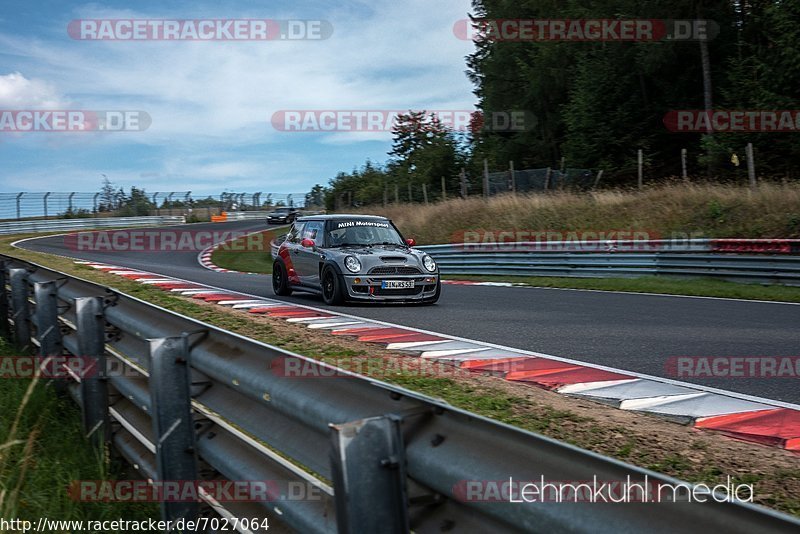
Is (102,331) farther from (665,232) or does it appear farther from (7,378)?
(665,232)

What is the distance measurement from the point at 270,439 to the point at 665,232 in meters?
20.2

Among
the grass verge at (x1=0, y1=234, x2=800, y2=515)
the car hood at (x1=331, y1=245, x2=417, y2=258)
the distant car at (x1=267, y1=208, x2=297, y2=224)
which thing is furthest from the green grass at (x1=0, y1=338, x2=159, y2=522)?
the distant car at (x1=267, y1=208, x2=297, y2=224)

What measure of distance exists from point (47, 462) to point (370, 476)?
137 inches

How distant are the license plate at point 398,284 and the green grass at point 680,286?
5372mm

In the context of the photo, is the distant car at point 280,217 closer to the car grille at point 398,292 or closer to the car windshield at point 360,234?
the car windshield at point 360,234

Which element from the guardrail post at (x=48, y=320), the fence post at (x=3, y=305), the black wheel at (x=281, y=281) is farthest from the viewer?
the black wheel at (x=281, y=281)

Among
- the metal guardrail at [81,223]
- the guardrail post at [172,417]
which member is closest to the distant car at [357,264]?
the guardrail post at [172,417]

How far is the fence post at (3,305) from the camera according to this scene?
28.0ft

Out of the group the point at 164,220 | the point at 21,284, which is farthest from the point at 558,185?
the point at 164,220

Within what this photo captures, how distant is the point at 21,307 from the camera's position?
7.27 metres

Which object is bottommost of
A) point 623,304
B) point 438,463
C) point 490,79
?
point 623,304

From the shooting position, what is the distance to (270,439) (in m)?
2.63

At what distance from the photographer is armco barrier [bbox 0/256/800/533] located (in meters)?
1.44

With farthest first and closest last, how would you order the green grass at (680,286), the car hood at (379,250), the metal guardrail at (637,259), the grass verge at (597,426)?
the metal guardrail at (637,259) → the green grass at (680,286) → the car hood at (379,250) → the grass verge at (597,426)
